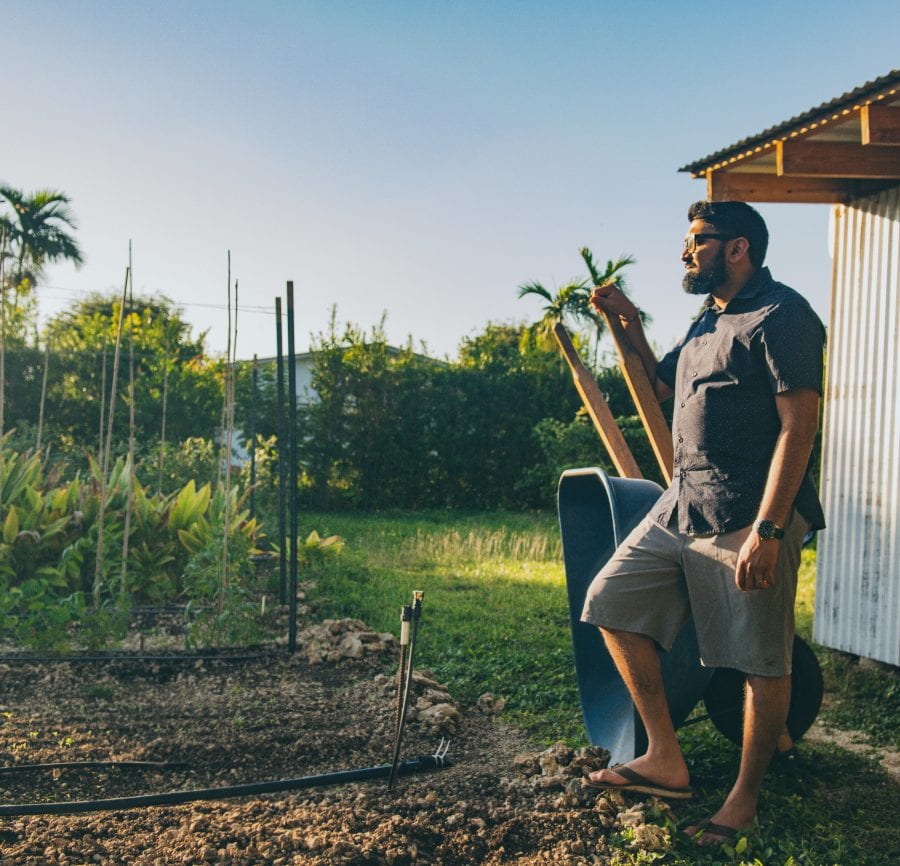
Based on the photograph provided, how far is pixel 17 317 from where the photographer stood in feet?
38.8

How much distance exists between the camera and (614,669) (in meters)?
3.76

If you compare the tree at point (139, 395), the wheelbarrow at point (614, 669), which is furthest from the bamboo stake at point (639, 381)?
the tree at point (139, 395)

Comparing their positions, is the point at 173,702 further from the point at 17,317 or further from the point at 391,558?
the point at 17,317

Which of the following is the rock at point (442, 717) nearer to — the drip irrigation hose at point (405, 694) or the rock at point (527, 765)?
the rock at point (527, 765)

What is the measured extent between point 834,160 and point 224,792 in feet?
12.7

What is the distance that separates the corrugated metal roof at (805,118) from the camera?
3.94 meters

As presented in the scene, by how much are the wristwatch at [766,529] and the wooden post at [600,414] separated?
107 cm

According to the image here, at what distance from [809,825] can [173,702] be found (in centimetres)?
283

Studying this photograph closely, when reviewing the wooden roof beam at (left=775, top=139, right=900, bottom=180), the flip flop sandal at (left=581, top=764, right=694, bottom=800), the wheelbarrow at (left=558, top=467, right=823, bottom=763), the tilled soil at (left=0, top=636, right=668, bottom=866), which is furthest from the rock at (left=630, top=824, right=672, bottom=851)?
the wooden roof beam at (left=775, top=139, right=900, bottom=180)

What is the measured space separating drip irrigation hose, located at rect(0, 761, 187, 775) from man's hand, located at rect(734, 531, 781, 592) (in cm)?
221

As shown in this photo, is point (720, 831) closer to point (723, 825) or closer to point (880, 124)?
point (723, 825)

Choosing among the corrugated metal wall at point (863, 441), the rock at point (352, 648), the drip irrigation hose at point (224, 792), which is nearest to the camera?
the drip irrigation hose at point (224, 792)

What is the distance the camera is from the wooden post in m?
3.76

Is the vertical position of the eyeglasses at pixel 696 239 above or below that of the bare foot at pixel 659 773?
above
